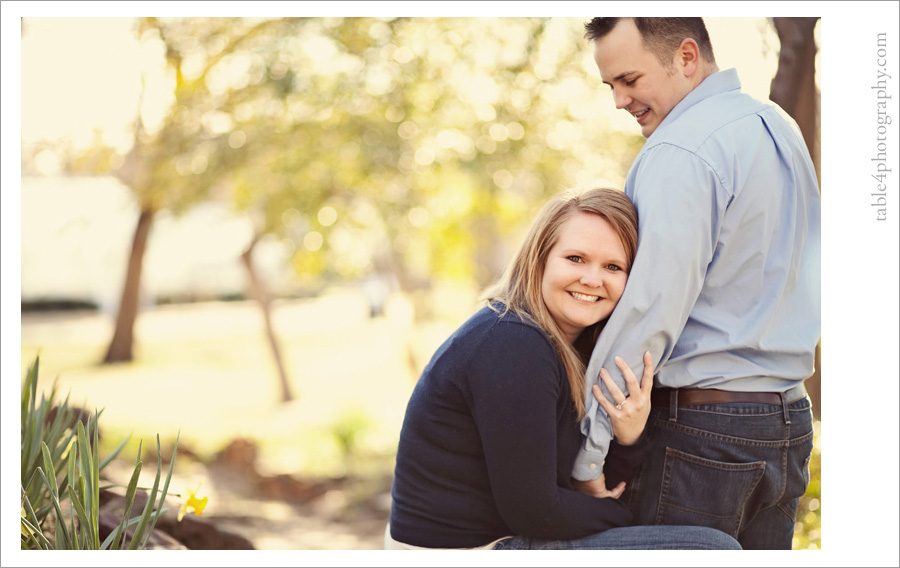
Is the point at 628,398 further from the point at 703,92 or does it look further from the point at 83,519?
the point at 83,519

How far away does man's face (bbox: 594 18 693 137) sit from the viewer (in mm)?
2176

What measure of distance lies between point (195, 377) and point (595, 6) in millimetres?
8267

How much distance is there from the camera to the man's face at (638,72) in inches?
85.7

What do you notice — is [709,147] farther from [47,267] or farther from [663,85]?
[47,267]

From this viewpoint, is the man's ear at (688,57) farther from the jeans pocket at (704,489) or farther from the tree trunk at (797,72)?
the tree trunk at (797,72)

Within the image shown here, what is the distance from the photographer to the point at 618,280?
79.4 inches

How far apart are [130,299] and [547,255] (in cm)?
760

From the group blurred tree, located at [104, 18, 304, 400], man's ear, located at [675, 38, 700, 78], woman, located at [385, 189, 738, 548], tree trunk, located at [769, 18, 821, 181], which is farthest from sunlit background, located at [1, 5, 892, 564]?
woman, located at [385, 189, 738, 548]

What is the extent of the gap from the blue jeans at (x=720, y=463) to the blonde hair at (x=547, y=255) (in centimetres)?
27

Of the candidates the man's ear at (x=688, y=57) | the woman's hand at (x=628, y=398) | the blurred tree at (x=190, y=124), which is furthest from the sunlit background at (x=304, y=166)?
the woman's hand at (x=628, y=398)

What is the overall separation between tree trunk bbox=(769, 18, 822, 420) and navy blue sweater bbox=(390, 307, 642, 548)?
2.03 metres

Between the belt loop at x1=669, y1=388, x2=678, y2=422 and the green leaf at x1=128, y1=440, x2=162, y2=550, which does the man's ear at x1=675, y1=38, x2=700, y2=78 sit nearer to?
the belt loop at x1=669, y1=388, x2=678, y2=422

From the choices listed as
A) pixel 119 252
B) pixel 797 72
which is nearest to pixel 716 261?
pixel 797 72

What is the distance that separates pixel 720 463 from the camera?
1.96m
